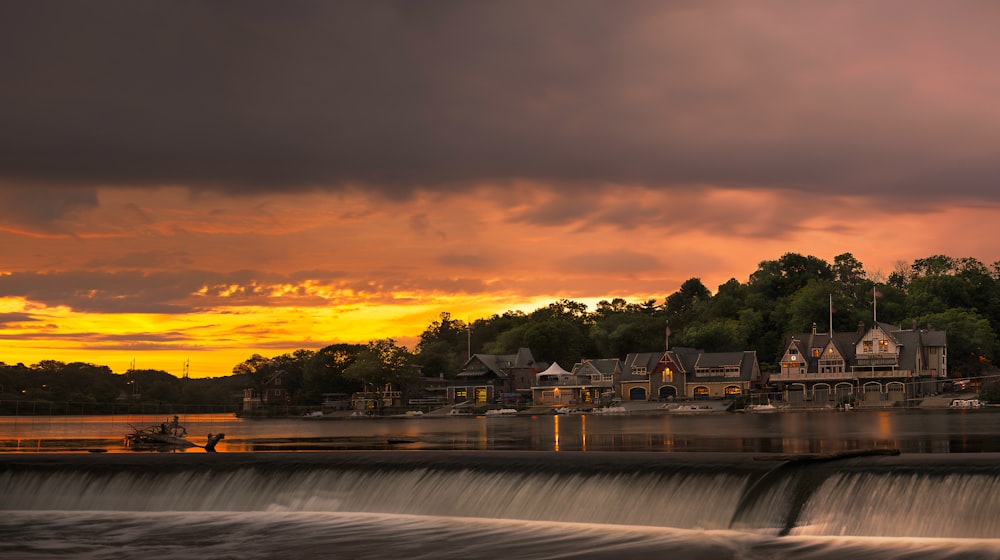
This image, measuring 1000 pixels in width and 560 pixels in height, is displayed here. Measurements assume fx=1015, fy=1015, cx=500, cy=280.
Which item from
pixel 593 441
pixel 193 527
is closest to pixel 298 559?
pixel 193 527

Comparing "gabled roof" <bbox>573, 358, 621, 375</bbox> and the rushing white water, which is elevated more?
"gabled roof" <bbox>573, 358, 621, 375</bbox>

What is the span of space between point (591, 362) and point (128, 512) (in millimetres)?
141293

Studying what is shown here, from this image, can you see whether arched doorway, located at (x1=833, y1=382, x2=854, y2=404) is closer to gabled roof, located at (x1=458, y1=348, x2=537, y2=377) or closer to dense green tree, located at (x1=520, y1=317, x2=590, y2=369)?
dense green tree, located at (x1=520, y1=317, x2=590, y2=369)

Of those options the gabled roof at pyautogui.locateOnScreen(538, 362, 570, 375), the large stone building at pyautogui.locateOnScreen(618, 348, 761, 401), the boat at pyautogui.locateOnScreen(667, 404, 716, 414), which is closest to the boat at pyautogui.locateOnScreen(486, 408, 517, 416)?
the gabled roof at pyautogui.locateOnScreen(538, 362, 570, 375)

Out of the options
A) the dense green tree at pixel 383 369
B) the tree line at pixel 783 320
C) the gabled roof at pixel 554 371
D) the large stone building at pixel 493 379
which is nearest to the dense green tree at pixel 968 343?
the tree line at pixel 783 320

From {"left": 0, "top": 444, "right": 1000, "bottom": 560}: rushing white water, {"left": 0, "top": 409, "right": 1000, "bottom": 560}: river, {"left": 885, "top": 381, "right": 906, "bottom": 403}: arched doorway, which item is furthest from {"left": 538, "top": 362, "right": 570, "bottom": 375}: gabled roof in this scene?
{"left": 0, "top": 444, "right": 1000, "bottom": 560}: rushing white water

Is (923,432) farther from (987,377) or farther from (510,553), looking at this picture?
(987,377)

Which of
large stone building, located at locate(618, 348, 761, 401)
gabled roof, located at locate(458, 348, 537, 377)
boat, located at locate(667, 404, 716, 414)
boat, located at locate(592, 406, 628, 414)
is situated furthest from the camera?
gabled roof, located at locate(458, 348, 537, 377)

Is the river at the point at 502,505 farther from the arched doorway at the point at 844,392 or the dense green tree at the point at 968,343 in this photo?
the dense green tree at the point at 968,343

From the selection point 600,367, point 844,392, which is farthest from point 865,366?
point 600,367

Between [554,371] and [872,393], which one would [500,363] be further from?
[872,393]

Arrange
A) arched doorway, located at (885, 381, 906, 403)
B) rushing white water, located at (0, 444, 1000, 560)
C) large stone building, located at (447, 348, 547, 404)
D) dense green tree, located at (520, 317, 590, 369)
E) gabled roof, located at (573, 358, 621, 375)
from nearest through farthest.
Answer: rushing white water, located at (0, 444, 1000, 560)
arched doorway, located at (885, 381, 906, 403)
gabled roof, located at (573, 358, 621, 375)
large stone building, located at (447, 348, 547, 404)
dense green tree, located at (520, 317, 590, 369)

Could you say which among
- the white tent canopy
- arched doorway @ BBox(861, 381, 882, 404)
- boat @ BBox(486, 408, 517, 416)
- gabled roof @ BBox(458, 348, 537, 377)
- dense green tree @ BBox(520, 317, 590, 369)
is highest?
dense green tree @ BBox(520, 317, 590, 369)

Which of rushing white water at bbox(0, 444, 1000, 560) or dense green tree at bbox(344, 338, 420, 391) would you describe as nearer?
rushing white water at bbox(0, 444, 1000, 560)
